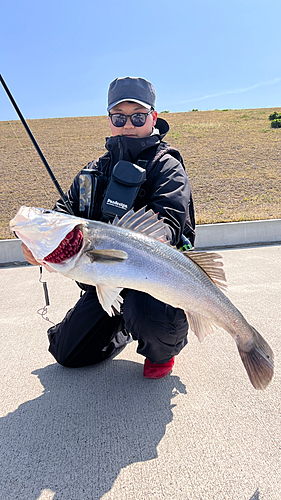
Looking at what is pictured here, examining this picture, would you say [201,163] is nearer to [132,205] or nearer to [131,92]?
[131,92]

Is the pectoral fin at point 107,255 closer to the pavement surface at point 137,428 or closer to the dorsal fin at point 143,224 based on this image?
the dorsal fin at point 143,224

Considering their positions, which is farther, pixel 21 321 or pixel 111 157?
pixel 21 321

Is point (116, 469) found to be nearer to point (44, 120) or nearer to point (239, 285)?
point (239, 285)

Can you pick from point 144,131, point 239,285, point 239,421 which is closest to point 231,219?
point 239,285

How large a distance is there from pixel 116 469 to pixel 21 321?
2532 millimetres

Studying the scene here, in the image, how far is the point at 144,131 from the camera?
314 centimetres

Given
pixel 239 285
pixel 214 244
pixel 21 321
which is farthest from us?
pixel 214 244

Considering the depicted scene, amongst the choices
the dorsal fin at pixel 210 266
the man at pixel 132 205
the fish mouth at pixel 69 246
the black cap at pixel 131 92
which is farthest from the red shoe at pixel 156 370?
the black cap at pixel 131 92

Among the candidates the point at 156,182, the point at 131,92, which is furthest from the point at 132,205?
the point at 131,92

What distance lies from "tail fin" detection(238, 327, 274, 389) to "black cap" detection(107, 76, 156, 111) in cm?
214

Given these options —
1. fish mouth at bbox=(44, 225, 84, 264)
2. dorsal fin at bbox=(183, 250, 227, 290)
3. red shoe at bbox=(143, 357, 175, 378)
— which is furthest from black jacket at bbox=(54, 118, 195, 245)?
red shoe at bbox=(143, 357, 175, 378)

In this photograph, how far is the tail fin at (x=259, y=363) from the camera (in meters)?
2.02

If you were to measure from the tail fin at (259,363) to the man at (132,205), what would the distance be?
0.57 m

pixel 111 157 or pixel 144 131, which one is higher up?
pixel 144 131
